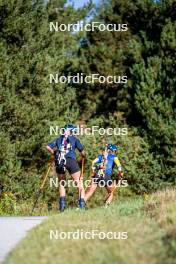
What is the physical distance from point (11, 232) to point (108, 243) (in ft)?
8.69

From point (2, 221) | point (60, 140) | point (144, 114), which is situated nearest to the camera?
point (2, 221)

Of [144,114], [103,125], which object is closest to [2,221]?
[144,114]

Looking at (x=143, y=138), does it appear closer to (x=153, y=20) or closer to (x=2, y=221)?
(x=153, y=20)

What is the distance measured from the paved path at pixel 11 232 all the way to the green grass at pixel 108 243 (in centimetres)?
32

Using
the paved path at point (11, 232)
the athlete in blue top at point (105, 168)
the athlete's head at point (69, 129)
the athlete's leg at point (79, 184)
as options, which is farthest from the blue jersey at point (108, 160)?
the paved path at point (11, 232)

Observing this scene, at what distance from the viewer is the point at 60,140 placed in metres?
11.7

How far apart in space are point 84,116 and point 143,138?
22.3 ft

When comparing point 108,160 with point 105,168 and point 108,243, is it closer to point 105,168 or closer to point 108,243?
point 105,168

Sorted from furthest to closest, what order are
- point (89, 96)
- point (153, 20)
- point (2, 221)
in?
1. point (89, 96)
2. point (153, 20)
3. point (2, 221)

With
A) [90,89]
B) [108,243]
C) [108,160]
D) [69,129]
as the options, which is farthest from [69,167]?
[90,89]

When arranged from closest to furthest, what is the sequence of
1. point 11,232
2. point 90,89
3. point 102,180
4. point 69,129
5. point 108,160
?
point 11,232 → point 69,129 → point 102,180 → point 108,160 → point 90,89

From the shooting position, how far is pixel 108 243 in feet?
19.9

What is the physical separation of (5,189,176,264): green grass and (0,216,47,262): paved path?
318 mm

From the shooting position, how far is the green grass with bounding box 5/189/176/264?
5.32 meters
